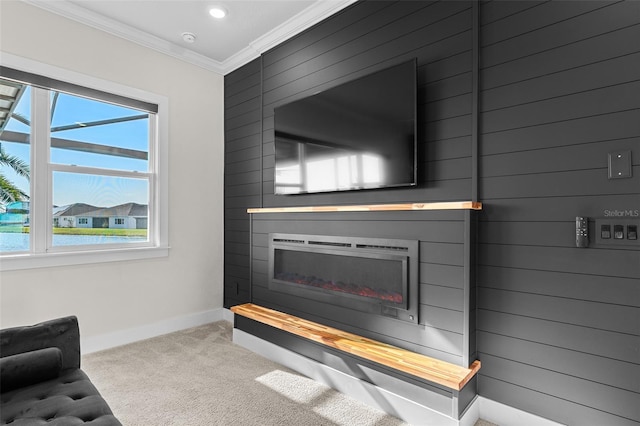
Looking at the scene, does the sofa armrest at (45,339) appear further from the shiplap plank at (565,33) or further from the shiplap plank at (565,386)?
the shiplap plank at (565,33)

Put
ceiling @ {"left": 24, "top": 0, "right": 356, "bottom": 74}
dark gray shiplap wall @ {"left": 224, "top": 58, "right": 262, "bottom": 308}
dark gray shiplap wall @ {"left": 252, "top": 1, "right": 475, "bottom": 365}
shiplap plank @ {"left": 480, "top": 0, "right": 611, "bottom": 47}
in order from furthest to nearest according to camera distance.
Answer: dark gray shiplap wall @ {"left": 224, "top": 58, "right": 262, "bottom": 308} < ceiling @ {"left": 24, "top": 0, "right": 356, "bottom": 74} < dark gray shiplap wall @ {"left": 252, "top": 1, "right": 475, "bottom": 365} < shiplap plank @ {"left": 480, "top": 0, "right": 611, "bottom": 47}

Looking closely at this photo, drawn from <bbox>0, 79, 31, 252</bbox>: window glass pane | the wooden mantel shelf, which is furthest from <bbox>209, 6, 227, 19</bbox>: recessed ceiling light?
the wooden mantel shelf

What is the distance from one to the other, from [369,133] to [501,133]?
0.81 meters

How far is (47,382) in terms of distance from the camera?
5.34ft

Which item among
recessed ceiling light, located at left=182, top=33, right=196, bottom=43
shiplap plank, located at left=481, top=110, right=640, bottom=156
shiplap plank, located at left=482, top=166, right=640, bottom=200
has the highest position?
recessed ceiling light, located at left=182, top=33, right=196, bottom=43

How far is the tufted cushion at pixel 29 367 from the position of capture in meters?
1.53

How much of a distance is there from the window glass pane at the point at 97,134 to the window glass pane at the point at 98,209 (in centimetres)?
15

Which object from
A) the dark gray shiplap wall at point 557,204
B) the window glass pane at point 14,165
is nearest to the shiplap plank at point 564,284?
the dark gray shiplap wall at point 557,204

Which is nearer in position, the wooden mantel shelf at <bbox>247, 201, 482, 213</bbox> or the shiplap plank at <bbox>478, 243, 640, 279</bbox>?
the shiplap plank at <bbox>478, 243, 640, 279</bbox>

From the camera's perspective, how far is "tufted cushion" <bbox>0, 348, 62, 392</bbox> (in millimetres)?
1533

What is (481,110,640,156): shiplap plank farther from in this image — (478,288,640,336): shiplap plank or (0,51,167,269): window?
(0,51,167,269): window

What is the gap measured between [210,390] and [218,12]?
2.94 metres

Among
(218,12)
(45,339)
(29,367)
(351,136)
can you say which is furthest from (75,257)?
(351,136)

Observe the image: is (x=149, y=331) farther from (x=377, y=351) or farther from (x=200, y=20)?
(x=200, y=20)
